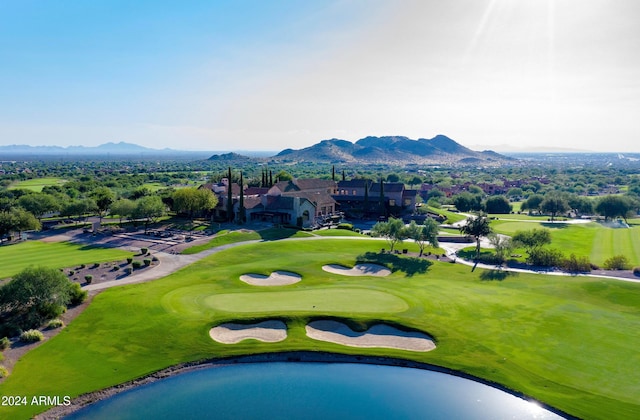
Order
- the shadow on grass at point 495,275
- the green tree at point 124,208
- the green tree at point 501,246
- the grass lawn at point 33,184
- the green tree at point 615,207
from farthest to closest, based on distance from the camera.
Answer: the grass lawn at point 33,184 → the green tree at point 615,207 → the green tree at point 124,208 → the green tree at point 501,246 → the shadow on grass at point 495,275

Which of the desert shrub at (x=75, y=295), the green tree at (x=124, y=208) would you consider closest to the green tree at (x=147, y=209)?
the green tree at (x=124, y=208)

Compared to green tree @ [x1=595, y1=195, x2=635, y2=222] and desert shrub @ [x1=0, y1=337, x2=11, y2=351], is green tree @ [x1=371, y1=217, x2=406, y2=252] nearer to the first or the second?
desert shrub @ [x1=0, y1=337, x2=11, y2=351]

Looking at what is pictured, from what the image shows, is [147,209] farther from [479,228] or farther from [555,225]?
[555,225]

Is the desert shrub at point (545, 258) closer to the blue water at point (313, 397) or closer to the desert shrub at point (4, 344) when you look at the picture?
the blue water at point (313, 397)

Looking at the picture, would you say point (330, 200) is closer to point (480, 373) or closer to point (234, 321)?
point (234, 321)

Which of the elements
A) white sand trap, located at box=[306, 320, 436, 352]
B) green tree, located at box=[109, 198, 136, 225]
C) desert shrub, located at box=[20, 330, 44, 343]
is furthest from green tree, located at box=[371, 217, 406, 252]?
green tree, located at box=[109, 198, 136, 225]

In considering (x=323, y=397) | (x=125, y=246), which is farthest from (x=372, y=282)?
(x=125, y=246)
